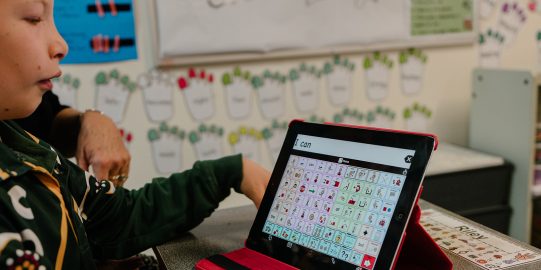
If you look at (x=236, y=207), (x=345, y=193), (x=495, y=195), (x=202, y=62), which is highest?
(x=202, y=62)

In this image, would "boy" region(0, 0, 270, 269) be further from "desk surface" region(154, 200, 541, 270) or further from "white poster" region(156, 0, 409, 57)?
"white poster" region(156, 0, 409, 57)

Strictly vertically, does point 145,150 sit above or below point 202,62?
below

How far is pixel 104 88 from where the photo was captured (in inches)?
62.9

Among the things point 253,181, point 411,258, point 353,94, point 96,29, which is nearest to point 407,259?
point 411,258

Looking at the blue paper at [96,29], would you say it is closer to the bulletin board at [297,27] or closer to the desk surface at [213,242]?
the bulletin board at [297,27]

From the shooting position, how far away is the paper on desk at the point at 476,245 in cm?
76

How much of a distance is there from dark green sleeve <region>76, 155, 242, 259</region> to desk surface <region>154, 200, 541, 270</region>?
24 millimetres

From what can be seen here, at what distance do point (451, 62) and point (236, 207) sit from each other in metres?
1.35

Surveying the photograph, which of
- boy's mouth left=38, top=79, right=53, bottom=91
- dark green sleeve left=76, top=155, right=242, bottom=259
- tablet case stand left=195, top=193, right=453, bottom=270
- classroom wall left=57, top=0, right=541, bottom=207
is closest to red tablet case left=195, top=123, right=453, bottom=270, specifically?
tablet case stand left=195, top=193, right=453, bottom=270

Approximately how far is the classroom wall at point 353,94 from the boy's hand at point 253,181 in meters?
0.34

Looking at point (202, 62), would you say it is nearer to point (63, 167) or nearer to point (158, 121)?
point (158, 121)

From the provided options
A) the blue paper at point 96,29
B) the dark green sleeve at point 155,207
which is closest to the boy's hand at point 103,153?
the dark green sleeve at point 155,207

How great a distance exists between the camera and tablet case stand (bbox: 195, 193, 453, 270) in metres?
0.68

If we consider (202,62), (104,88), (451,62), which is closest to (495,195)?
(451,62)
